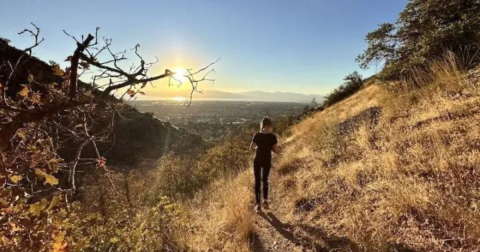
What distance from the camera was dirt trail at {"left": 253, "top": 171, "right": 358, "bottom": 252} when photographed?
3.98 metres

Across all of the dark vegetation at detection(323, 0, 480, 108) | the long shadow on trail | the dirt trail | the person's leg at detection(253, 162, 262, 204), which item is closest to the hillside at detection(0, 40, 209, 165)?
the dark vegetation at detection(323, 0, 480, 108)

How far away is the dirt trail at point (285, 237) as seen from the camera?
3.98 meters

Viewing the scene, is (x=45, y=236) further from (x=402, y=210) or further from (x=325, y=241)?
(x=402, y=210)

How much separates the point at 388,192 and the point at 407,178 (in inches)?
13.7

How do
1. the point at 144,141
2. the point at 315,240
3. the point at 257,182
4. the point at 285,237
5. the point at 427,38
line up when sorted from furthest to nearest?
the point at 144,141, the point at 427,38, the point at 257,182, the point at 285,237, the point at 315,240

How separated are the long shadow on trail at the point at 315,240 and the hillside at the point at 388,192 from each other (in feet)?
0.05

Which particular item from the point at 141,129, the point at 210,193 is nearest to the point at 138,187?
the point at 210,193

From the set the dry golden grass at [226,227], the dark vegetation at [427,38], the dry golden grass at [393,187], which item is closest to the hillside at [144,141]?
the dark vegetation at [427,38]

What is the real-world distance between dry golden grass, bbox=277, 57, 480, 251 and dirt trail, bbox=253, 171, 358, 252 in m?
0.14

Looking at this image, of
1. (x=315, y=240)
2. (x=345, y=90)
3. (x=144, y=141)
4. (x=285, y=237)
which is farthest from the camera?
(x=144, y=141)

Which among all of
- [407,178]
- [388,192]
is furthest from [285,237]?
[407,178]

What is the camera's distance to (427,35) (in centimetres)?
970

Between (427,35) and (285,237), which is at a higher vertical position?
(427,35)

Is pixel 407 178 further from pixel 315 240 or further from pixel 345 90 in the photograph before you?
pixel 345 90
